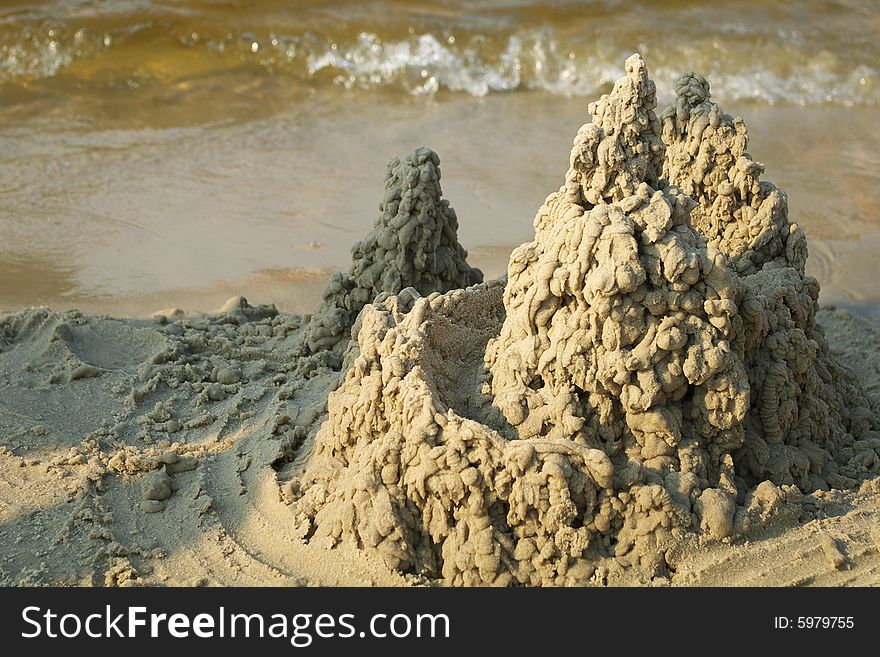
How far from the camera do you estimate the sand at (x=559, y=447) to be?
9.12 feet

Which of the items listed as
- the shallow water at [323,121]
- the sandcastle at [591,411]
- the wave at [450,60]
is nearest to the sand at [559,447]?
the sandcastle at [591,411]

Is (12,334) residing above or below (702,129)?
below

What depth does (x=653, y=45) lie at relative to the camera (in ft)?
37.5

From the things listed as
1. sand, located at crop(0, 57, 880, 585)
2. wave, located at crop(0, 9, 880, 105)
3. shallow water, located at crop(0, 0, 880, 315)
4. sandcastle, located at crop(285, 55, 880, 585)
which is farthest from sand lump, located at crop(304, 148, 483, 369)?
wave, located at crop(0, 9, 880, 105)

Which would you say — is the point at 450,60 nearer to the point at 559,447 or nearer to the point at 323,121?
the point at 323,121

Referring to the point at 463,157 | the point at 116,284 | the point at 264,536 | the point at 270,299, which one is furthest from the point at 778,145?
the point at 264,536

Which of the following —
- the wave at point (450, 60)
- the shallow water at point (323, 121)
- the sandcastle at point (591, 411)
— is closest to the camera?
the sandcastle at point (591, 411)

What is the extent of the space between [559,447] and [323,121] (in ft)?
23.0

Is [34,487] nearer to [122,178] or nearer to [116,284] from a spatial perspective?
[116,284]

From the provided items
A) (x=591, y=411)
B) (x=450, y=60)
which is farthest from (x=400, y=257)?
(x=450, y=60)

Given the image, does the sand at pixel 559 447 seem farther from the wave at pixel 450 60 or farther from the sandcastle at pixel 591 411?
the wave at pixel 450 60

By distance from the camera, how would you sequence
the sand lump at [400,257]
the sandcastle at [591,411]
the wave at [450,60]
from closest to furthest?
the sandcastle at [591,411]
the sand lump at [400,257]
the wave at [450,60]

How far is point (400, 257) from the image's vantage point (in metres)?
4.10
